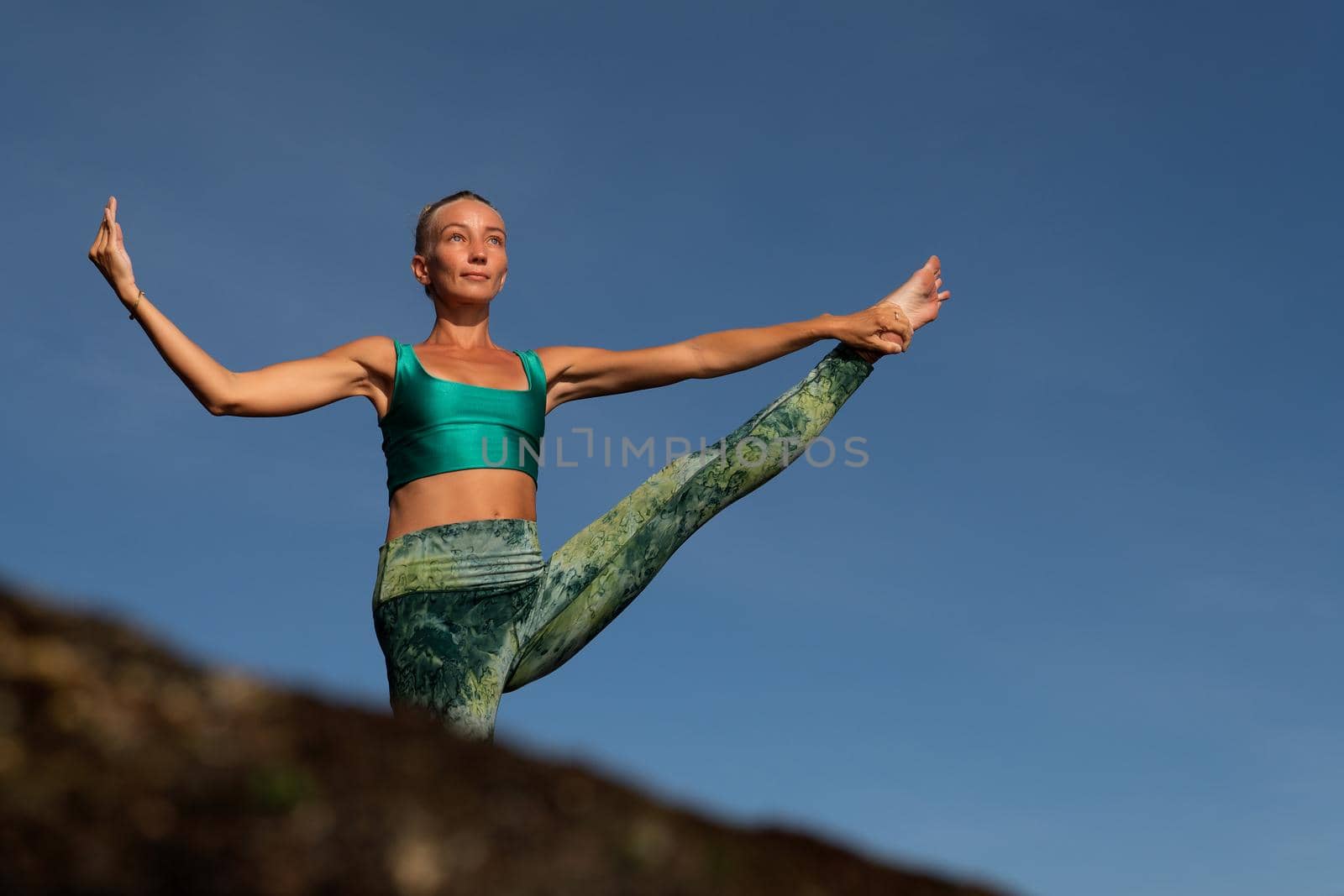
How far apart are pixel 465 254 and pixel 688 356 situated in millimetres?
1809

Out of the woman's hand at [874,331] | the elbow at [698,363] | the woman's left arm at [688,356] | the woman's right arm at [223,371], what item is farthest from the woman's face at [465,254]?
the woman's hand at [874,331]

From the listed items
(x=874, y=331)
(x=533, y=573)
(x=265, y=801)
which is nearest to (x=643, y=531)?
(x=533, y=573)

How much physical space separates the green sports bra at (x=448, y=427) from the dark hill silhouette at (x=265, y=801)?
465 cm

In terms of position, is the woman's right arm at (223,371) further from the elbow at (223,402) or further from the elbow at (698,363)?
the elbow at (698,363)

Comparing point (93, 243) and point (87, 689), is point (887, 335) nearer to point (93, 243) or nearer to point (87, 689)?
point (93, 243)

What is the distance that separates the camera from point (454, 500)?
867 cm

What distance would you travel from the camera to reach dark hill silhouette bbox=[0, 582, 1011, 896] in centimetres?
316

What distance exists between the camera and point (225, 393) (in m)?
8.11

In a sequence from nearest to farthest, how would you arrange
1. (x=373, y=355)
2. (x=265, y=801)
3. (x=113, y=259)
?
(x=265, y=801)
(x=113, y=259)
(x=373, y=355)

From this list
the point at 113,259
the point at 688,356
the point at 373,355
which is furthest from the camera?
the point at 688,356

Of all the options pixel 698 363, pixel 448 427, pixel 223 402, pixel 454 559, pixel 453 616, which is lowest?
pixel 453 616

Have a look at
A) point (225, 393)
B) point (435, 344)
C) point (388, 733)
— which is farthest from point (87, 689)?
point (435, 344)

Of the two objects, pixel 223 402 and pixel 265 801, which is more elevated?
pixel 223 402

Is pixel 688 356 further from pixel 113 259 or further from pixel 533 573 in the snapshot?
pixel 113 259
